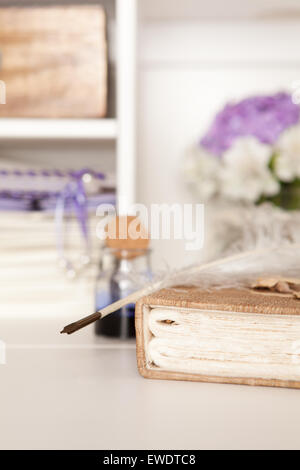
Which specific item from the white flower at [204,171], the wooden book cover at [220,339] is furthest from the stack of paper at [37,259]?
the wooden book cover at [220,339]

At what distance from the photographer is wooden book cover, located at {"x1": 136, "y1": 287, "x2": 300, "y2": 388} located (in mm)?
421

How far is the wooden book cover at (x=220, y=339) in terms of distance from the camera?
421mm

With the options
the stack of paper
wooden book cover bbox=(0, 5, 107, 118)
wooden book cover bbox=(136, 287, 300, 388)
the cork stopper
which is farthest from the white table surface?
wooden book cover bbox=(0, 5, 107, 118)

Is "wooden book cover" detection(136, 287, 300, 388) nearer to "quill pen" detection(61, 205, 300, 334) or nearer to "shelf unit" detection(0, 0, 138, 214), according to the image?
"quill pen" detection(61, 205, 300, 334)

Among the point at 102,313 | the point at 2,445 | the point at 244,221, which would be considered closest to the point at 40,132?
the point at 244,221

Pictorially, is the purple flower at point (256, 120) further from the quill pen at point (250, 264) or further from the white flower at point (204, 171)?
the quill pen at point (250, 264)

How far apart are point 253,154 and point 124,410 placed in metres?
0.60

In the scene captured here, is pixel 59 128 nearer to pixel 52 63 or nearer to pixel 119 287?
pixel 52 63

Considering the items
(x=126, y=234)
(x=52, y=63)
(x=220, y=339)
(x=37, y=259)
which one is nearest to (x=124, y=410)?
(x=220, y=339)

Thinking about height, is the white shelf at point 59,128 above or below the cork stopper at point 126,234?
above

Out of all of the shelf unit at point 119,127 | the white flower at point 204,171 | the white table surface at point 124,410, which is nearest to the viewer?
the white table surface at point 124,410

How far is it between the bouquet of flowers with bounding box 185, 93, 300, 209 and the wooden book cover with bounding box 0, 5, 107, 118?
239 millimetres

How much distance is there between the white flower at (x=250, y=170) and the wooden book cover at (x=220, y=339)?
465mm

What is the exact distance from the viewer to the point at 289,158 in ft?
2.85
